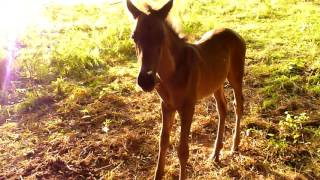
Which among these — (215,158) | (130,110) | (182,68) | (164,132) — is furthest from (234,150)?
(130,110)

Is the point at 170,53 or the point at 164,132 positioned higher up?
the point at 170,53

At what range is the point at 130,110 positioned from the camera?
5.88 m

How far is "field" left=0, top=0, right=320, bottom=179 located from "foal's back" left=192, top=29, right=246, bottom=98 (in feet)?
0.79

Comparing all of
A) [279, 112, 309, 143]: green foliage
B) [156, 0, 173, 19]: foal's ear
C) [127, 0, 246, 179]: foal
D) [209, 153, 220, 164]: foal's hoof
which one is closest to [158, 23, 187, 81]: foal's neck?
[127, 0, 246, 179]: foal

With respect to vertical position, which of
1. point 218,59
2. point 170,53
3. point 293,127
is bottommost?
point 293,127

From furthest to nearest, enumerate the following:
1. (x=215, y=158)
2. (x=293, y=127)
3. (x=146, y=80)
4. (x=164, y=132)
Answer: (x=293, y=127) < (x=215, y=158) < (x=164, y=132) < (x=146, y=80)

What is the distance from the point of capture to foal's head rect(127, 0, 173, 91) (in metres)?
3.21

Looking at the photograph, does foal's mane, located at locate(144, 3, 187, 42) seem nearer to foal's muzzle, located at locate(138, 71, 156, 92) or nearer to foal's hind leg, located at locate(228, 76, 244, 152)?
foal's muzzle, located at locate(138, 71, 156, 92)

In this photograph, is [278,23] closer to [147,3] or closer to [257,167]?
[257,167]

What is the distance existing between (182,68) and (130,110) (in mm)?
2315

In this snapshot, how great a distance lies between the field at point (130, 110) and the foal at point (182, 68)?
0.71ft

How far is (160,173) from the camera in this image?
4.22 m

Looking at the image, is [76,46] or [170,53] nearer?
[170,53]

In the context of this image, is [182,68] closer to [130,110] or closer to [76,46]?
[130,110]
